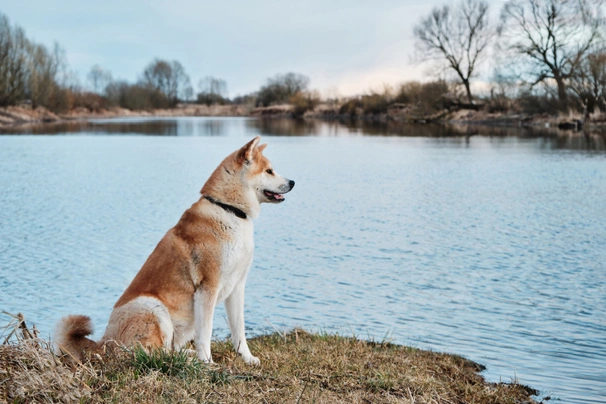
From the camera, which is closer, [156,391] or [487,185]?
[156,391]

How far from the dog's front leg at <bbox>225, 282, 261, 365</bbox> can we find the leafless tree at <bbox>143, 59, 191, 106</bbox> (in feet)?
390

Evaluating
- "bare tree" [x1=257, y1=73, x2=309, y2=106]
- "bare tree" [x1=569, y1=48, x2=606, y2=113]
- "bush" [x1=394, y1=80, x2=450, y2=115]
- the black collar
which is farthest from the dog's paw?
"bare tree" [x1=257, y1=73, x2=309, y2=106]

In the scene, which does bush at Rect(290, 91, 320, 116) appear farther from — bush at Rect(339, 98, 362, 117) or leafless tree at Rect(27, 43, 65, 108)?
leafless tree at Rect(27, 43, 65, 108)

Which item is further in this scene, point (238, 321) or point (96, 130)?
point (96, 130)

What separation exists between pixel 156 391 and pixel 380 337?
3776 millimetres

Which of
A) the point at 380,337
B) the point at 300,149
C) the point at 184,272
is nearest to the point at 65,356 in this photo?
the point at 184,272

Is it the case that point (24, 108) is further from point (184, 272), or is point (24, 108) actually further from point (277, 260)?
point (184, 272)

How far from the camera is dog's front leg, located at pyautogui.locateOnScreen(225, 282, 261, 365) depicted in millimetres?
5570

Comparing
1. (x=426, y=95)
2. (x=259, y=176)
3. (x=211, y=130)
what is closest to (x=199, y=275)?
(x=259, y=176)

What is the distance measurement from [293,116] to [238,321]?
85.3 meters

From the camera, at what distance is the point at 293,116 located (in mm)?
90000

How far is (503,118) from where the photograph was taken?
57.4m

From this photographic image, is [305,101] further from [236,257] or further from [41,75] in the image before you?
[236,257]

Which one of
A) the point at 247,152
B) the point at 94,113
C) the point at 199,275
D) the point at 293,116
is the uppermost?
the point at 94,113
